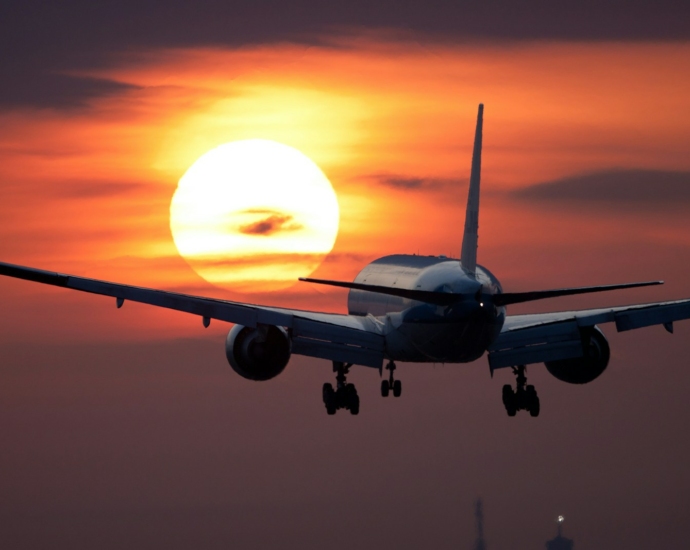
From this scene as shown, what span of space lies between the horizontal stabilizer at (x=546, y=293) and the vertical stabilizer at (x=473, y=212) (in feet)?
16.7

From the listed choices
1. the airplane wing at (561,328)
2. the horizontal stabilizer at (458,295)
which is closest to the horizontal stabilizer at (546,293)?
the horizontal stabilizer at (458,295)

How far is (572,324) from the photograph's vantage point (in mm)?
73375

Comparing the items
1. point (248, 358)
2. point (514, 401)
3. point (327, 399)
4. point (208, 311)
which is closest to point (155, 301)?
point (208, 311)

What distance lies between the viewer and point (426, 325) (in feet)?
216

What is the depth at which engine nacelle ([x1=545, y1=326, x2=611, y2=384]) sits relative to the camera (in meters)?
76.6

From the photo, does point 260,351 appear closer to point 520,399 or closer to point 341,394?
point 341,394

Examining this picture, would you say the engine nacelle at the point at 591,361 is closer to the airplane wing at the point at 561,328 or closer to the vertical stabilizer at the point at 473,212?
the airplane wing at the point at 561,328

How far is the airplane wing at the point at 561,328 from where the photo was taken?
72.0 meters

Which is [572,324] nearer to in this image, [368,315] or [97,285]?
[368,315]

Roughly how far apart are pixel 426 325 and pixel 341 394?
1192 cm

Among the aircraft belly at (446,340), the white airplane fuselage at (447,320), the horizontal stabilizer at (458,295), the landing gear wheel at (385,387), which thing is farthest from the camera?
the landing gear wheel at (385,387)

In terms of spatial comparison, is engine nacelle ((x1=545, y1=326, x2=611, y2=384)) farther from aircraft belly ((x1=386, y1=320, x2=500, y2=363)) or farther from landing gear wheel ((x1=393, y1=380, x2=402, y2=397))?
aircraft belly ((x1=386, y1=320, x2=500, y2=363))

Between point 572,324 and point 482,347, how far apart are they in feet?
31.3

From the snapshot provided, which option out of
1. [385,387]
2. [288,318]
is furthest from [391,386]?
[288,318]
